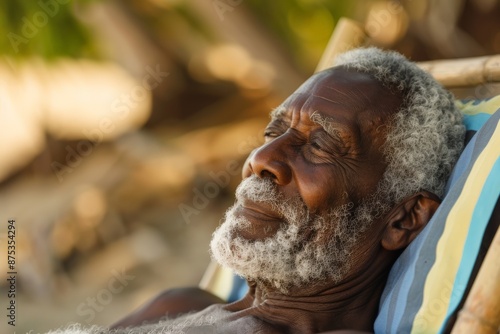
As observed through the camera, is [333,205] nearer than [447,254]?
No

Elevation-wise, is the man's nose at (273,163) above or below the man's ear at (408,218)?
above

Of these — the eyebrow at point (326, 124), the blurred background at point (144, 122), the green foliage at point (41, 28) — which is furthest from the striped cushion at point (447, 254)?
the green foliage at point (41, 28)

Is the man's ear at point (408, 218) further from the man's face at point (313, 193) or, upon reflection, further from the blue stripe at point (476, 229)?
the blue stripe at point (476, 229)

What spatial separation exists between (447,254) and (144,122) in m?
5.41

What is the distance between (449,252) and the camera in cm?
189

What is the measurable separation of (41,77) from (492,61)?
4.76m

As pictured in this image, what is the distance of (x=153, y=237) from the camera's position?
6586 mm

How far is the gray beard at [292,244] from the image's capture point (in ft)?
6.82

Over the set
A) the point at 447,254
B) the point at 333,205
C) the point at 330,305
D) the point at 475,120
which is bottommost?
the point at 330,305

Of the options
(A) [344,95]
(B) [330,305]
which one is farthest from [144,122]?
(B) [330,305]

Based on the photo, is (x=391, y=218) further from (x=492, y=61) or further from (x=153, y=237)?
(x=153, y=237)

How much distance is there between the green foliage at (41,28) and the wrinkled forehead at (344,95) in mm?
3231

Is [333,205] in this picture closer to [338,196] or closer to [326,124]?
[338,196]

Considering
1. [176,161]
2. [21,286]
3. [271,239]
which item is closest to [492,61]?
[271,239]
